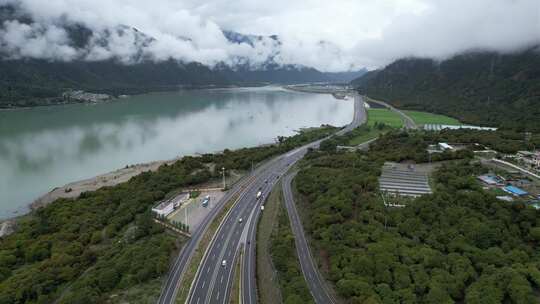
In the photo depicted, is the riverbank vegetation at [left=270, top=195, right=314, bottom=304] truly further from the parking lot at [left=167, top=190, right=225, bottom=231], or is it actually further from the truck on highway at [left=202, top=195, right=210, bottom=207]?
the truck on highway at [left=202, top=195, right=210, bottom=207]

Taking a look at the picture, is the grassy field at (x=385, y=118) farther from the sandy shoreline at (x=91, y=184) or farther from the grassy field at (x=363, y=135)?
the sandy shoreline at (x=91, y=184)

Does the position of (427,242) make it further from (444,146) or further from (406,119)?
(406,119)

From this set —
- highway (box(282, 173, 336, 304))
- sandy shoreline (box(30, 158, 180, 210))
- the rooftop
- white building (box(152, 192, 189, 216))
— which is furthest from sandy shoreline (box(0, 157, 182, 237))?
the rooftop

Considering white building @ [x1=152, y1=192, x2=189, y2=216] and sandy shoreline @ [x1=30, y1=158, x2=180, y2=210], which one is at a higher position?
white building @ [x1=152, y1=192, x2=189, y2=216]

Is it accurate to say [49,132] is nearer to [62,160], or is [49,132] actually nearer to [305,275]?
[62,160]

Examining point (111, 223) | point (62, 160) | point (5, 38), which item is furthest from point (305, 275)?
point (5, 38)

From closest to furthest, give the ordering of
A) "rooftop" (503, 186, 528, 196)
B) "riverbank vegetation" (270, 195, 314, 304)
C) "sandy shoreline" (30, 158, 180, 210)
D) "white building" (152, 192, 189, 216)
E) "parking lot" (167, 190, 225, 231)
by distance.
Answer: "riverbank vegetation" (270, 195, 314, 304), "rooftop" (503, 186, 528, 196), "parking lot" (167, 190, 225, 231), "white building" (152, 192, 189, 216), "sandy shoreline" (30, 158, 180, 210)

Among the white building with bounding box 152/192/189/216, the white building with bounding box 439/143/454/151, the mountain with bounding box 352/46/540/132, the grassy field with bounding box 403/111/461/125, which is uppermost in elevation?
the mountain with bounding box 352/46/540/132
